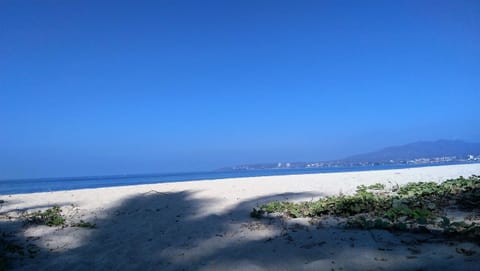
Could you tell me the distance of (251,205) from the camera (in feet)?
30.4

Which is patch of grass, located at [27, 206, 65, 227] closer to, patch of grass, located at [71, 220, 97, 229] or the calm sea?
patch of grass, located at [71, 220, 97, 229]

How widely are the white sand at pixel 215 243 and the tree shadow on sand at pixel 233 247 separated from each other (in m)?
0.01

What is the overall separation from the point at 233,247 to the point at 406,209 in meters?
3.12

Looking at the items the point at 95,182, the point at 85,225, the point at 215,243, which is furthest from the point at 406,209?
the point at 95,182

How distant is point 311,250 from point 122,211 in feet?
20.6

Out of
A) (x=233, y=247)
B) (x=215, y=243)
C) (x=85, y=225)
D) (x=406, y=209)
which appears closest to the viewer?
(x=233, y=247)

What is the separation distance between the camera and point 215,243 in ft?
20.1

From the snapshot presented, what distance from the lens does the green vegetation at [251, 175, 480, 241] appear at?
545 centimetres

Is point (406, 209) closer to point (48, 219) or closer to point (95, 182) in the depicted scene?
point (48, 219)

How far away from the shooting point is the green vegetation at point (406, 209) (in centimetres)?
545

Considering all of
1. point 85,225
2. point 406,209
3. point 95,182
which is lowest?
point 85,225

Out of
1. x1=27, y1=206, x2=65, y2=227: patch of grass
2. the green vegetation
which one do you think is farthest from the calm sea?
the green vegetation

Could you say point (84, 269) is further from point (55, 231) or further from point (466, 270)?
point (466, 270)

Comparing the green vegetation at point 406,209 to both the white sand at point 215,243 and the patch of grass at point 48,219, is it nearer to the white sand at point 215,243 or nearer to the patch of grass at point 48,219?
the white sand at point 215,243
